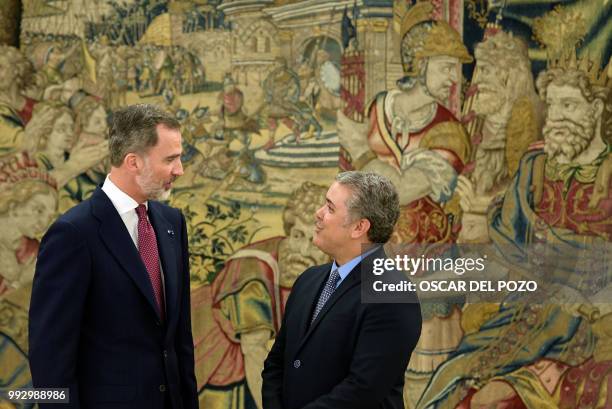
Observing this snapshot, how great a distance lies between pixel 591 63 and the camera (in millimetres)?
5586

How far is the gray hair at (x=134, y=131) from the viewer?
351cm

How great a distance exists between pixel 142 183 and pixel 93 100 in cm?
235

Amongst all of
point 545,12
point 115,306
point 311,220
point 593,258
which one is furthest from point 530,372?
point 115,306

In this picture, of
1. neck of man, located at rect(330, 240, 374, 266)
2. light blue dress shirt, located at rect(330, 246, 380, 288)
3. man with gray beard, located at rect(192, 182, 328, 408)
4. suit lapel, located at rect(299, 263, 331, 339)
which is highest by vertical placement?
neck of man, located at rect(330, 240, 374, 266)

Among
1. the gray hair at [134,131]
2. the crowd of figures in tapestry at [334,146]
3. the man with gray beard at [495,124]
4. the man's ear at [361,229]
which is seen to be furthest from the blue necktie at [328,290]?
the man with gray beard at [495,124]

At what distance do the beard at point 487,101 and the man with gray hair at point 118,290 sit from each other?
2647mm

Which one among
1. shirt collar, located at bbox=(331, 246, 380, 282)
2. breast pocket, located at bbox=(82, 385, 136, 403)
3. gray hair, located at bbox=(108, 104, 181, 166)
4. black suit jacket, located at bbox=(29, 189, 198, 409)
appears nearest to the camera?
black suit jacket, located at bbox=(29, 189, 198, 409)

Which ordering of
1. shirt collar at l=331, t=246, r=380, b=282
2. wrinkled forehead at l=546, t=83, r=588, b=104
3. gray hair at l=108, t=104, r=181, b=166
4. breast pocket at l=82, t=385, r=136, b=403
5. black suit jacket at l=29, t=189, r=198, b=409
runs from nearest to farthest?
1. black suit jacket at l=29, t=189, r=198, b=409
2. breast pocket at l=82, t=385, r=136, b=403
3. gray hair at l=108, t=104, r=181, b=166
4. shirt collar at l=331, t=246, r=380, b=282
5. wrinkled forehead at l=546, t=83, r=588, b=104

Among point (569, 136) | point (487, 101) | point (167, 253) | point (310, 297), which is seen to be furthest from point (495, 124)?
point (167, 253)

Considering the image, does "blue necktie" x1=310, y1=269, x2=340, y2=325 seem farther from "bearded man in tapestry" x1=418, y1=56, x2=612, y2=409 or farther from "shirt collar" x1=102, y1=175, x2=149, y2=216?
"bearded man in tapestry" x1=418, y1=56, x2=612, y2=409

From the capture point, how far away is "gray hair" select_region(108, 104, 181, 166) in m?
3.51

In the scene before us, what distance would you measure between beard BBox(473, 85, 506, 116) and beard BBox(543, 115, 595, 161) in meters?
0.35
